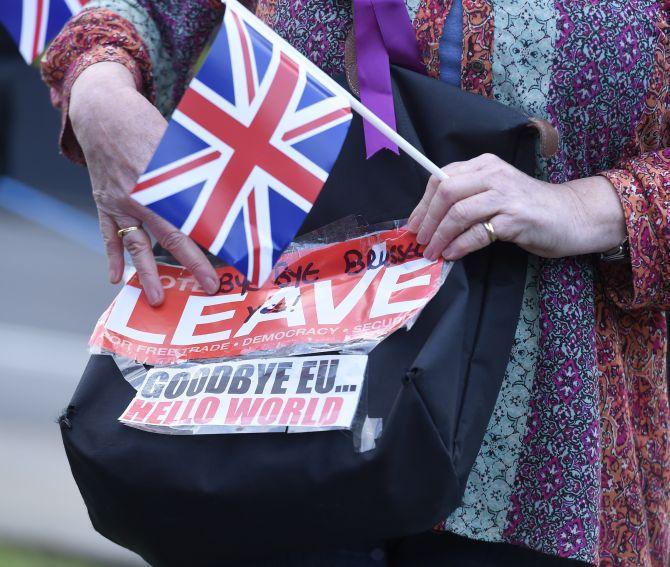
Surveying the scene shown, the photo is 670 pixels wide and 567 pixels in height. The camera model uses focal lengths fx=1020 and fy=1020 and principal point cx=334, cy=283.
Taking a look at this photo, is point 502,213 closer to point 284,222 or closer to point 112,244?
point 284,222

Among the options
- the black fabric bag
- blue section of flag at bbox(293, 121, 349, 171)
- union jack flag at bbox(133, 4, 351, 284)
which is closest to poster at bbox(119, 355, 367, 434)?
the black fabric bag

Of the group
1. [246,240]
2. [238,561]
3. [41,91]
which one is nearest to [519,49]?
[246,240]

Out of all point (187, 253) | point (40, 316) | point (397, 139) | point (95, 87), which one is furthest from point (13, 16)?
point (40, 316)

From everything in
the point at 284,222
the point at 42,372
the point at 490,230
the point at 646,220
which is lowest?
the point at 42,372

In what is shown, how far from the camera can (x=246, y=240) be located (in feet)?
4.11

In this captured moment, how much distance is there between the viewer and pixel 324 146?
125cm

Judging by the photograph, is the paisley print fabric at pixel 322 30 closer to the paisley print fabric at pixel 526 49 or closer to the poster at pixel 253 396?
the paisley print fabric at pixel 526 49

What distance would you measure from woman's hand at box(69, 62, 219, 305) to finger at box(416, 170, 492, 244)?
1.09 feet

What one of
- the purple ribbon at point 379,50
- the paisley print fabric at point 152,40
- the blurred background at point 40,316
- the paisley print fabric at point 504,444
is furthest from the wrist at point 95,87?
the blurred background at point 40,316

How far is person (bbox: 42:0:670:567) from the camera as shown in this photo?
1.32m

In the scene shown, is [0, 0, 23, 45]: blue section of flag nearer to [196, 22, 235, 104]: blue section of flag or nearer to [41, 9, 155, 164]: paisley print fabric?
[41, 9, 155, 164]: paisley print fabric

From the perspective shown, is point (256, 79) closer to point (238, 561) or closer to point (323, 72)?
point (323, 72)

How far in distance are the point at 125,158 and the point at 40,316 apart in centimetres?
379

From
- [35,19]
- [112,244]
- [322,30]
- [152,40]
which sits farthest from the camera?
[35,19]
